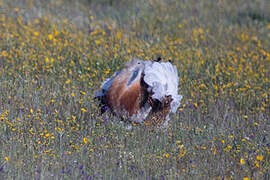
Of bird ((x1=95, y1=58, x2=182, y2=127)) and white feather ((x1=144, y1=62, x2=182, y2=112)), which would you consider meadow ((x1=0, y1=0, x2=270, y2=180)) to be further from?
white feather ((x1=144, y1=62, x2=182, y2=112))

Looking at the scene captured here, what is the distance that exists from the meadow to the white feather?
0.38 m

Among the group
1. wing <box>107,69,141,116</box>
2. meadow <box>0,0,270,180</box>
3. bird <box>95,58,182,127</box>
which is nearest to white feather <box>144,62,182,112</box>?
bird <box>95,58,182,127</box>

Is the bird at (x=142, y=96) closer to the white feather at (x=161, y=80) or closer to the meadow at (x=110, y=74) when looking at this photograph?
the white feather at (x=161, y=80)

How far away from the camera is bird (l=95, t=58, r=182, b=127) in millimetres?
4742

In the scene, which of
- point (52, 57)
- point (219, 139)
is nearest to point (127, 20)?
point (52, 57)

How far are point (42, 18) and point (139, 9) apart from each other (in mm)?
2440

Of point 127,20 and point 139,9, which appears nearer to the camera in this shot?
point 127,20

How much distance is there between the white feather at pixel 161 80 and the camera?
470 centimetres

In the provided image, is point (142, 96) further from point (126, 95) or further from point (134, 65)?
point (134, 65)

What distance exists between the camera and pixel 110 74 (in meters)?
6.38

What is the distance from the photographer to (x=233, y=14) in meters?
10.3

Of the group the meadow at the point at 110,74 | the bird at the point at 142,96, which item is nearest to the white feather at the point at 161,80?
the bird at the point at 142,96

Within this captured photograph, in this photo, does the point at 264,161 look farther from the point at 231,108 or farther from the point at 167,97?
the point at 231,108

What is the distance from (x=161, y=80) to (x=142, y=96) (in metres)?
0.28
